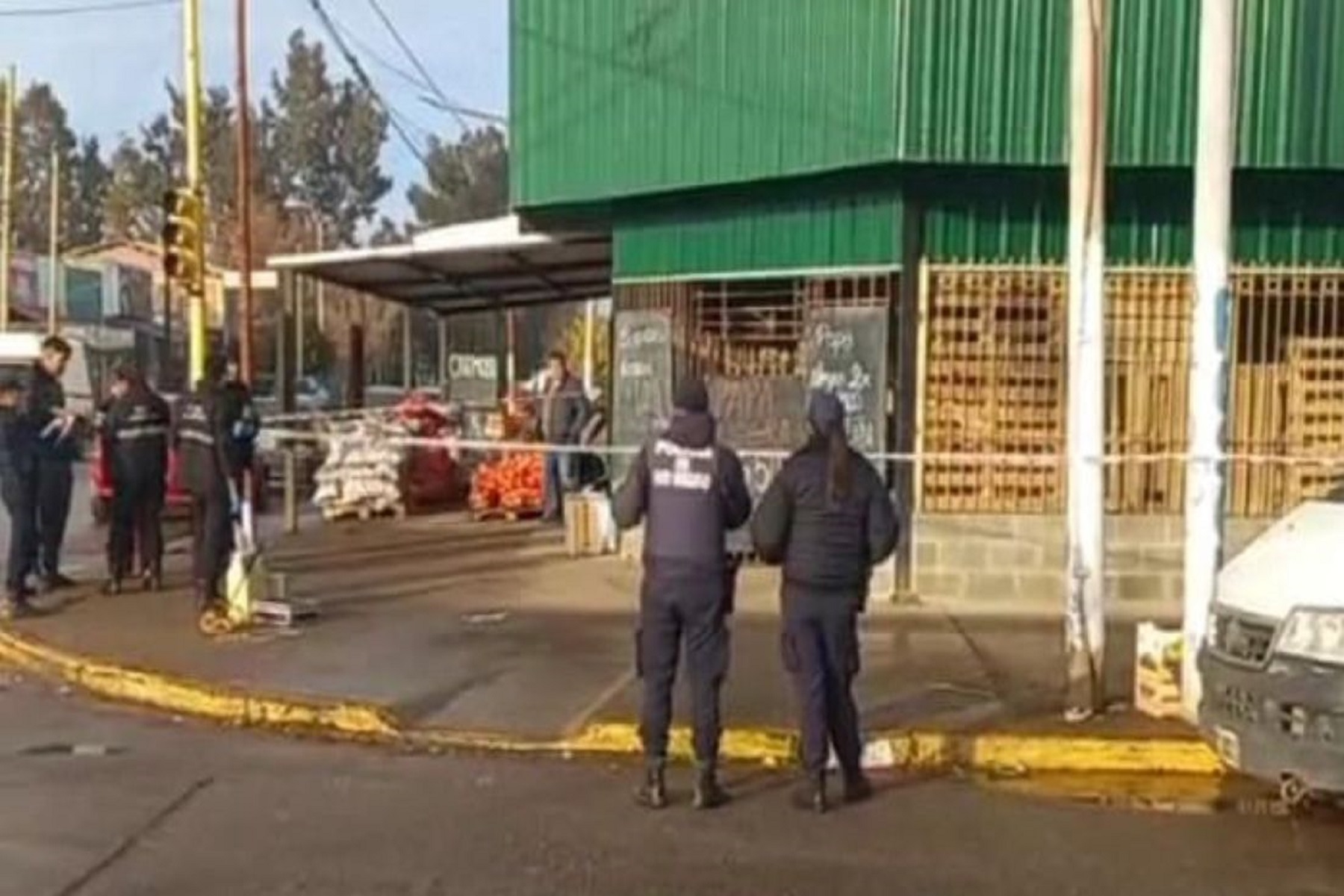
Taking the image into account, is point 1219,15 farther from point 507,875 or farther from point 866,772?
point 507,875

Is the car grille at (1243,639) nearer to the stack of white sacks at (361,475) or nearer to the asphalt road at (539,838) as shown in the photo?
the asphalt road at (539,838)

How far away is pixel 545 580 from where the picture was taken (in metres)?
16.5

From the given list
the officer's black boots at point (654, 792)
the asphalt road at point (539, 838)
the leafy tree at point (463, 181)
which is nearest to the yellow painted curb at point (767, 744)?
the asphalt road at point (539, 838)

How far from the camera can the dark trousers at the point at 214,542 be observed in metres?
14.1

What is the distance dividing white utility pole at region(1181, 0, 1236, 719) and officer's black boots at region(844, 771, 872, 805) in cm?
197

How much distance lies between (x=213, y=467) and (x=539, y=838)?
254 inches

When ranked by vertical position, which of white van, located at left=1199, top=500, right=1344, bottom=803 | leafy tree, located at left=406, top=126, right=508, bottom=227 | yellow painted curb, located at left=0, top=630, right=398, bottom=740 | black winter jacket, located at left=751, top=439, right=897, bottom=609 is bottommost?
yellow painted curb, located at left=0, top=630, right=398, bottom=740

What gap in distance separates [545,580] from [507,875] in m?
8.74

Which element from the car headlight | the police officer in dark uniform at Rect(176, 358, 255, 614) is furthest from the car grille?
the police officer in dark uniform at Rect(176, 358, 255, 614)

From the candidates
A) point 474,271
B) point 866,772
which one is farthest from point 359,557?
point 866,772

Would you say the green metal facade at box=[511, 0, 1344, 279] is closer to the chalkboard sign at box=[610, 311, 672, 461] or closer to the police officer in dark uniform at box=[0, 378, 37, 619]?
the chalkboard sign at box=[610, 311, 672, 461]

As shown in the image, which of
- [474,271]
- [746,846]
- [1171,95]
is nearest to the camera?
[746,846]

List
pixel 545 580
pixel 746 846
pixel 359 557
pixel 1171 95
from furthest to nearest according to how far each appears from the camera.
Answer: pixel 359 557, pixel 545 580, pixel 1171 95, pixel 746 846

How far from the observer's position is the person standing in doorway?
21562mm
